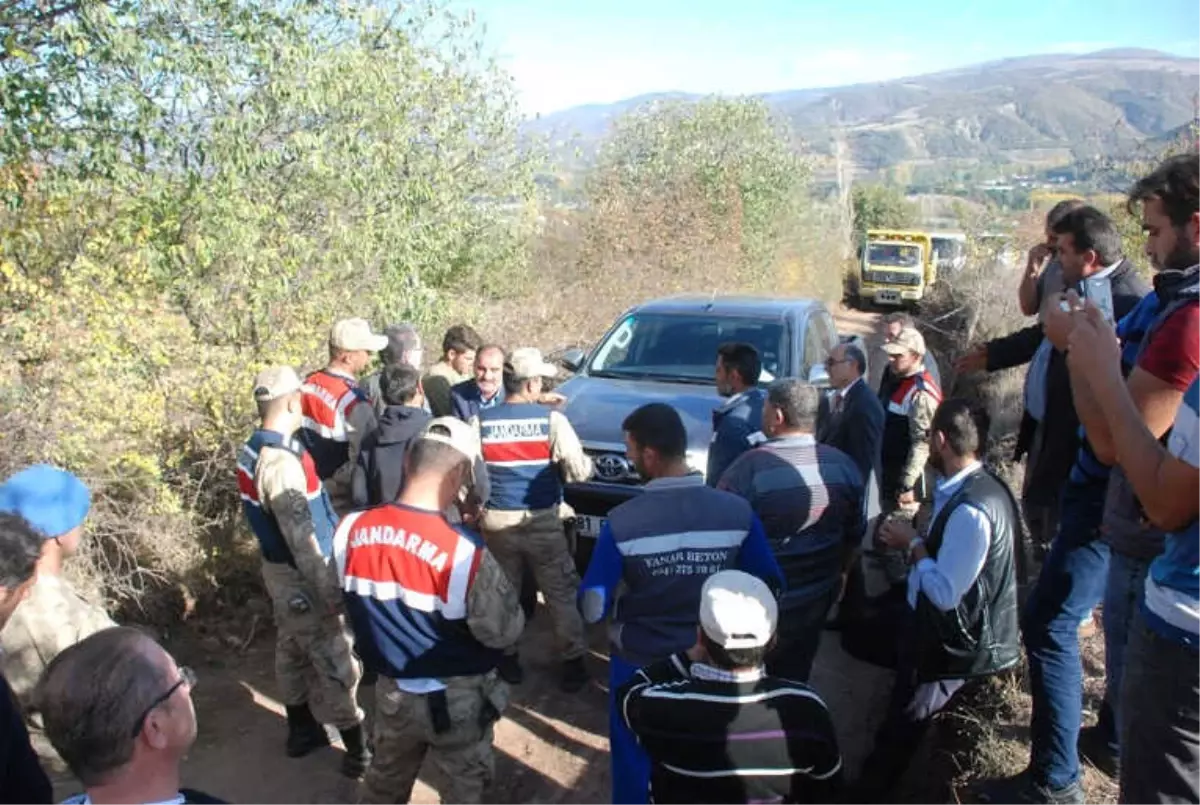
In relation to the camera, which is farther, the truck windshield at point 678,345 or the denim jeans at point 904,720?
the truck windshield at point 678,345

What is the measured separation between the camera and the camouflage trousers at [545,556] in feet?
14.8

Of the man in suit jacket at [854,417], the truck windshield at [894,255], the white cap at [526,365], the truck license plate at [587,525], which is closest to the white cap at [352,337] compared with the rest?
the white cap at [526,365]

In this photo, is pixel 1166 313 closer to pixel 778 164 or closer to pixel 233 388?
pixel 233 388

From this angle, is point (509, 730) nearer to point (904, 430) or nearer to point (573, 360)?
point (904, 430)

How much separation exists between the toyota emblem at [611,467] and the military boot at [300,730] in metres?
2.16

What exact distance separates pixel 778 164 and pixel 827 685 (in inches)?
762

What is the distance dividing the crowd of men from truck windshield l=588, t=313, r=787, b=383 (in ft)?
5.12

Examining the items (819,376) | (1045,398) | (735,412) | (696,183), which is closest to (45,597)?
(735,412)

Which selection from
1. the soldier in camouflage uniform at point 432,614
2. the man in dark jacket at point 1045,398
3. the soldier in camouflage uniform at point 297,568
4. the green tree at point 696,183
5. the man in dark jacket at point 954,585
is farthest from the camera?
the green tree at point 696,183

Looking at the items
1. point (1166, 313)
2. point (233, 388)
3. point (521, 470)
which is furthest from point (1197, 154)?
point (233, 388)

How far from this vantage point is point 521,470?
14.7 feet

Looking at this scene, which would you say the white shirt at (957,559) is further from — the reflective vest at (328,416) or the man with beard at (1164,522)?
the reflective vest at (328,416)

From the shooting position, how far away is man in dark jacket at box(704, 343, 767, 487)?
13.8 ft

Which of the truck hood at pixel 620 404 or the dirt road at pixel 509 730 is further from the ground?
the truck hood at pixel 620 404
